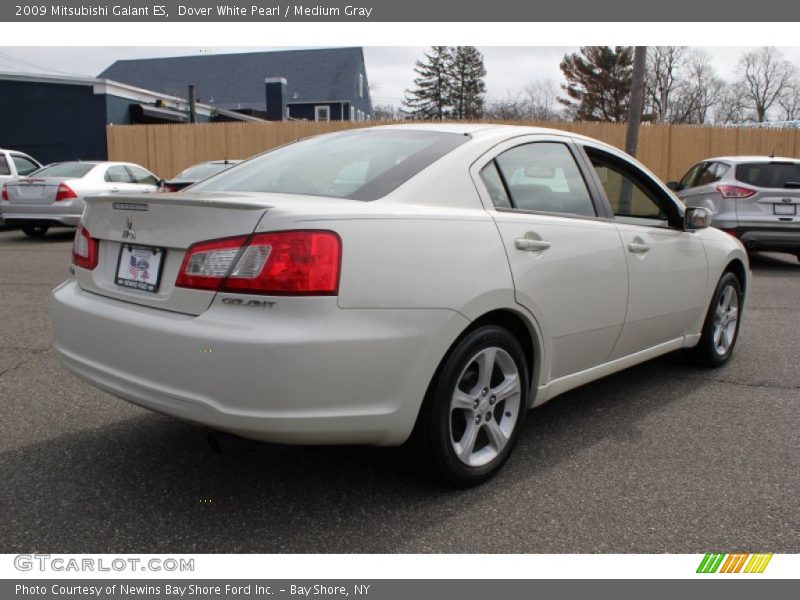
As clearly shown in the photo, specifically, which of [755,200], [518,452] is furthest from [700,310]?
[755,200]

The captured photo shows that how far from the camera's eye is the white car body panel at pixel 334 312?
240 centimetres

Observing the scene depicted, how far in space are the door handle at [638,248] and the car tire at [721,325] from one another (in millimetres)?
1172

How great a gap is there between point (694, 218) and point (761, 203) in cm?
660

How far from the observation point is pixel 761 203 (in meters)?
10.1

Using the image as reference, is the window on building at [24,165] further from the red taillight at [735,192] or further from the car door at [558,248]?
the car door at [558,248]

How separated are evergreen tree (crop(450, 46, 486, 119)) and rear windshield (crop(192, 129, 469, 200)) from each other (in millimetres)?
54792

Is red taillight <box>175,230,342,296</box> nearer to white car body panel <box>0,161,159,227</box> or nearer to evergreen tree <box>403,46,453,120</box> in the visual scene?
white car body panel <box>0,161,159,227</box>

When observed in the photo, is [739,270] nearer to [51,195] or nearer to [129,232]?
[129,232]

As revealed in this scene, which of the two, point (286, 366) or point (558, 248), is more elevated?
point (558, 248)

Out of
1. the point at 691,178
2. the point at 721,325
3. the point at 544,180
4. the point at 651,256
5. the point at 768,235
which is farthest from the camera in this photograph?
the point at 691,178

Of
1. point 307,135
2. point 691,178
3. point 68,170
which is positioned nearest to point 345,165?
point 691,178

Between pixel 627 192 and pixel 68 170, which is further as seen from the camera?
pixel 68 170

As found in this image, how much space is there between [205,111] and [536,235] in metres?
29.7

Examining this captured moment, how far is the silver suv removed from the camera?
10.0 m
